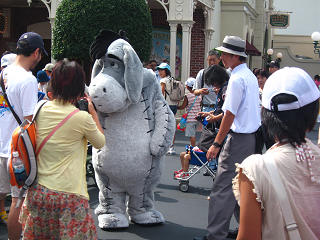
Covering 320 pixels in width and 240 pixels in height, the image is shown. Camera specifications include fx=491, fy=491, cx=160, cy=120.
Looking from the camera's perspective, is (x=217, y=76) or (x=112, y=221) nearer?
(x=112, y=221)

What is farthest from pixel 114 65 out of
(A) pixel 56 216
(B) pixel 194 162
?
(B) pixel 194 162

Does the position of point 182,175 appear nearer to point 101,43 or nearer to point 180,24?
point 101,43

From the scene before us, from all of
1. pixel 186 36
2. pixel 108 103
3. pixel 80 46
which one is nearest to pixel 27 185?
pixel 108 103

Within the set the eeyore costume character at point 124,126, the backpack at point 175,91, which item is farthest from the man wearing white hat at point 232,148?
the backpack at point 175,91

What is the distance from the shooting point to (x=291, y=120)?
1.97 m

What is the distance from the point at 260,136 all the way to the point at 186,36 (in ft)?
34.2

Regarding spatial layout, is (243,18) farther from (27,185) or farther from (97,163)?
(27,185)

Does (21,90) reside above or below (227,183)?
above

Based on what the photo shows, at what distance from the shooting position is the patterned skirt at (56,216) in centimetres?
307

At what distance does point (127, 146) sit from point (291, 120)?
9.29 feet

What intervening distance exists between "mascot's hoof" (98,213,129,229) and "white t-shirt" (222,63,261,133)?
1.54 m

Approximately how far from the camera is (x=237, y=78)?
4.17 meters

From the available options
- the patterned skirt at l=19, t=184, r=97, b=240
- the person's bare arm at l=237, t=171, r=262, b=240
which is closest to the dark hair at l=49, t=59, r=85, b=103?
the patterned skirt at l=19, t=184, r=97, b=240

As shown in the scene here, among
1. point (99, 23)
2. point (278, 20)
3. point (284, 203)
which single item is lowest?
point (284, 203)
